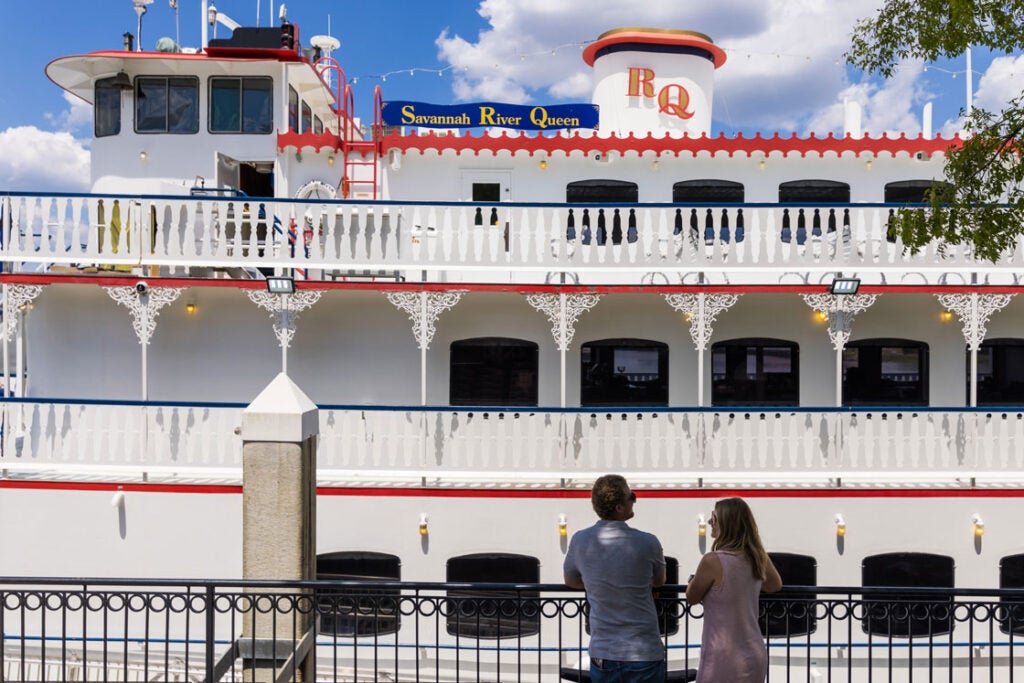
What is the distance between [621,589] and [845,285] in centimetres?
807

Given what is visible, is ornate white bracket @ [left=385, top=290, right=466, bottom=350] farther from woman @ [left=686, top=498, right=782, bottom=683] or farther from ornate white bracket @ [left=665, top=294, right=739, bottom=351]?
woman @ [left=686, top=498, right=782, bottom=683]

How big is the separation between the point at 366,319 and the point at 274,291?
1862mm

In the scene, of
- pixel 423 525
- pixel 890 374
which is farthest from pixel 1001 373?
pixel 423 525

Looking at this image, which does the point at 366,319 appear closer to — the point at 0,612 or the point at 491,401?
the point at 491,401

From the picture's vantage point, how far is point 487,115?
535 inches

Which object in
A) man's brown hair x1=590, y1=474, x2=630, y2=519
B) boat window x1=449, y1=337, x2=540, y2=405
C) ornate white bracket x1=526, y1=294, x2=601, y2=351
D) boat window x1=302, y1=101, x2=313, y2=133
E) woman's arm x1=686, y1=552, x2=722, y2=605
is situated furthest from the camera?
boat window x1=302, y1=101, x2=313, y2=133

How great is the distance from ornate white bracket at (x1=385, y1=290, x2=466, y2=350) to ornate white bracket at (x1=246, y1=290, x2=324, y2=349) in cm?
121

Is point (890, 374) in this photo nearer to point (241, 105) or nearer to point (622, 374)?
point (622, 374)

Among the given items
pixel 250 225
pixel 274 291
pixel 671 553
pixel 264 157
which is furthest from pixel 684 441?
pixel 264 157

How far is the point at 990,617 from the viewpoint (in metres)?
5.30

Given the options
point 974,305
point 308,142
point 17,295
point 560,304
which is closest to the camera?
point 974,305

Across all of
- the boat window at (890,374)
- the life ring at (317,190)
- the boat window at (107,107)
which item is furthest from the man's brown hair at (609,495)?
the boat window at (107,107)

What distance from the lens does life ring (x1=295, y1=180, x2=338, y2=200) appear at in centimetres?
1373

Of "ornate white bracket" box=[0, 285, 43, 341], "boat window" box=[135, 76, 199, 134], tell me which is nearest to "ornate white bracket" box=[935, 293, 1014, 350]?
"boat window" box=[135, 76, 199, 134]
